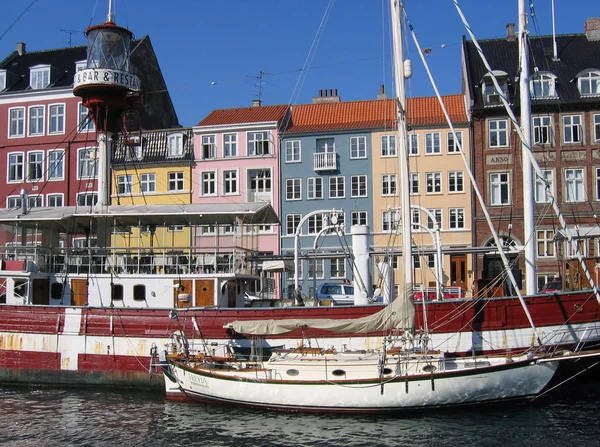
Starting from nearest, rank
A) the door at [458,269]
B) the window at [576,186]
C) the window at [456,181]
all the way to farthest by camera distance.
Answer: the window at [576,186] < the door at [458,269] < the window at [456,181]

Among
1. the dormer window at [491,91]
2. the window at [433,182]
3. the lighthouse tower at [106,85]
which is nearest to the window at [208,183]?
the window at [433,182]

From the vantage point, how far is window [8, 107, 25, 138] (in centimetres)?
4959

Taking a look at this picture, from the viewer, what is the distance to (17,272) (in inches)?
1046

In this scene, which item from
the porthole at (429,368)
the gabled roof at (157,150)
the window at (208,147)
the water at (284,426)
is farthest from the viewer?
the gabled roof at (157,150)

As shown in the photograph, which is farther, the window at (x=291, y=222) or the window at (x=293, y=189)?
the window at (x=293, y=189)

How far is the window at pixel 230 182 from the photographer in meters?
48.0

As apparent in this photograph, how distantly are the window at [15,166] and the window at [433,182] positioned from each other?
2896 centimetres

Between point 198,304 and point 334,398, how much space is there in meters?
7.75

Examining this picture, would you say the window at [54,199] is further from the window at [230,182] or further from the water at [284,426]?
the water at [284,426]

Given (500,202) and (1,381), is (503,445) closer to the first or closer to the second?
(1,381)

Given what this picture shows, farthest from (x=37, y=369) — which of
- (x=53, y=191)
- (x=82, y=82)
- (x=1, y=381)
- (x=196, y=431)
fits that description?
(x=53, y=191)

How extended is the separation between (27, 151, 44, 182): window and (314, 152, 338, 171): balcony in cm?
1985

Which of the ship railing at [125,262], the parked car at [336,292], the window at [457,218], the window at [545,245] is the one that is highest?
the window at [457,218]

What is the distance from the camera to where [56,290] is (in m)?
27.2
